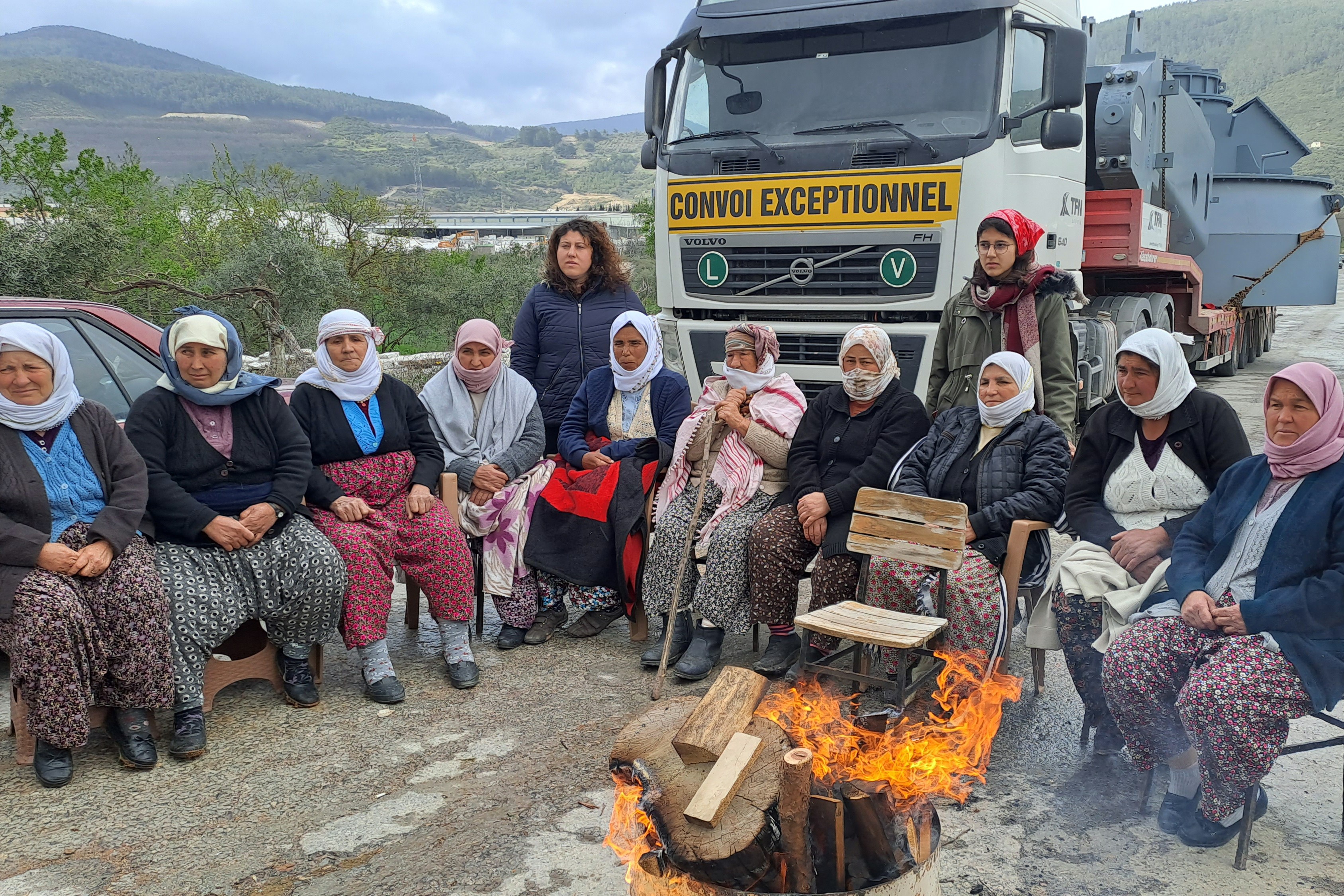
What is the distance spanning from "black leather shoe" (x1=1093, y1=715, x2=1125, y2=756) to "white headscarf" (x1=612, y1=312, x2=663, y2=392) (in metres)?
2.62

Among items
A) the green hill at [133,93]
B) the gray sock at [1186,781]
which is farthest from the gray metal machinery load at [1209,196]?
the green hill at [133,93]

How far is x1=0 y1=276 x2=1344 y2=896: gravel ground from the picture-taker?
2820 mm

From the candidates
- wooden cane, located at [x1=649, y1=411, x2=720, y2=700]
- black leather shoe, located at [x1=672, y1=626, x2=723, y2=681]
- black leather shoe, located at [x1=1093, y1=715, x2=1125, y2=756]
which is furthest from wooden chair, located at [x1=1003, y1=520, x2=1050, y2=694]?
wooden cane, located at [x1=649, y1=411, x2=720, y2=700]

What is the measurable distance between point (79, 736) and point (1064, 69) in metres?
6.01

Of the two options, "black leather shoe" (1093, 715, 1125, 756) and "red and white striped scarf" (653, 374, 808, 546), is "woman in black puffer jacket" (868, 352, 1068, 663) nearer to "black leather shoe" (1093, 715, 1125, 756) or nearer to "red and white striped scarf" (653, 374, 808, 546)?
"black leather shoe" (1093, 715, 1125, 756)

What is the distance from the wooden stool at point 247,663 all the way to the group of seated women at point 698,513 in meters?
0.08

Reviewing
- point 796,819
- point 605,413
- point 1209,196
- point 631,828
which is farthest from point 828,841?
point 1209,196

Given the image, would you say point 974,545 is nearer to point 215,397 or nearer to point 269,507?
point 269,507

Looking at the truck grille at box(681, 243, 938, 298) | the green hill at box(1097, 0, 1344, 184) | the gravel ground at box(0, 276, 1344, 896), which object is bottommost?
the gravel ground at box(0, 276, 1344, 896)

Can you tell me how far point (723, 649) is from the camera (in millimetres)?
4750

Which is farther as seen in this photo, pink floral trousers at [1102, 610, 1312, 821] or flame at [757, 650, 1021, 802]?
pink floral trousers at [1102, 610, 1312, 821]

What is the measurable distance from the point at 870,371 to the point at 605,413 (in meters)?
1.44

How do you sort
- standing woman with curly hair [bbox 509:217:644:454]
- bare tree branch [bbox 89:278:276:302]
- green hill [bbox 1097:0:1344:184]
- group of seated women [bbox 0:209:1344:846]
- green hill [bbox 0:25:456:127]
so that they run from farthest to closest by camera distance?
green hill [bbox 0:25:456:127]
green hill [bbox 1097:0:1344:184]
bare tree branch [bbox 89:278:276:302]
standing woman with curly hair [bbox 509:217:644:454]
group of seated women [bbox 0:209:1344:846]

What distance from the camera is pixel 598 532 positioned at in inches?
187
